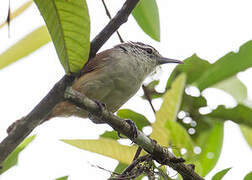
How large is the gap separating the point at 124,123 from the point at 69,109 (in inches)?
66.6

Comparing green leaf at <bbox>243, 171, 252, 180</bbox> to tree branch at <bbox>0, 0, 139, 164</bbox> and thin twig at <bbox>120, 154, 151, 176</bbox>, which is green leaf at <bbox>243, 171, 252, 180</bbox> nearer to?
thin twig at <bbox>120, 154, 151, 176</bbox>

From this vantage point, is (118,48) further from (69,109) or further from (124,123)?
(124,123)

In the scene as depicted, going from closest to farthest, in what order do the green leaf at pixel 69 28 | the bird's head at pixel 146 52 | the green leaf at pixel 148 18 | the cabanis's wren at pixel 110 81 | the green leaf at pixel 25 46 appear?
the green leaf at pixel 69 28 → the green leaf at pixel 148 18 → the green leaf at pixel 25 46 → the cabanis's wren at pixel 110 81 → the bird's head at pixel 146 52

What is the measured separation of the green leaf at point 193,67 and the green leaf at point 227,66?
3.6 inches

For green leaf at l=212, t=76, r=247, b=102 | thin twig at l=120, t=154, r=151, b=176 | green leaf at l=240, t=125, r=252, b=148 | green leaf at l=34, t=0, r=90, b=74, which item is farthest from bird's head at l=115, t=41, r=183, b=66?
green leaf at l=34, t=0, r=90, b=74

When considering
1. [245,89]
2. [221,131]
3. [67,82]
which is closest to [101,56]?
[245,89]

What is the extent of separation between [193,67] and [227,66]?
31 cm

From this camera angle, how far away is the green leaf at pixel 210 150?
9.28 feet

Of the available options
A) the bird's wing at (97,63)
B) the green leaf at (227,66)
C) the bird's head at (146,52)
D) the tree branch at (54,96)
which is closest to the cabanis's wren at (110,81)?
the bird's wing at (97,63)

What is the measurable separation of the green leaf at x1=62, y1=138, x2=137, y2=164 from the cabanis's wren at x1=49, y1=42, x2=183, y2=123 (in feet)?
4.48

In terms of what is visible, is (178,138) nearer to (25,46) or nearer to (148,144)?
(148,144)

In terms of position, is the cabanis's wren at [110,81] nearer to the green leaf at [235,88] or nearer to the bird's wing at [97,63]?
the bird's wing at [97,63]

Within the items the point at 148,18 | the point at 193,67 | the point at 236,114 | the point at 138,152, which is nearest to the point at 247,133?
the point at 236,114

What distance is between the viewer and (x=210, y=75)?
10.4 ft
